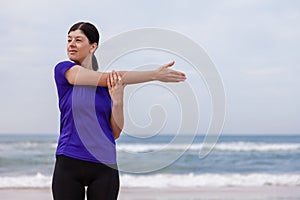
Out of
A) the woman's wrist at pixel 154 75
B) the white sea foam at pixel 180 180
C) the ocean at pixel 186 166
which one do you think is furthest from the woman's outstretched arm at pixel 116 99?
the white sea foam at pixel 180 180

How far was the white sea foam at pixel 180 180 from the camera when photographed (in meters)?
8.30

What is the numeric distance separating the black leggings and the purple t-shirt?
0.09 ft

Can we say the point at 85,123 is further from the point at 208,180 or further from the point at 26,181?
the point at 208,180

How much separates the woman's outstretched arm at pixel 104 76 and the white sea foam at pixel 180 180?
19.9ft

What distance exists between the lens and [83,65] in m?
2.23

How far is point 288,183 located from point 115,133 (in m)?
7.23

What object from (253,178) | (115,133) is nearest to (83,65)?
(115,133)

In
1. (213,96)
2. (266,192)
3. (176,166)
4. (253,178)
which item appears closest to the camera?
(213,96)

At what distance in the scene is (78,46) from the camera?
218cm

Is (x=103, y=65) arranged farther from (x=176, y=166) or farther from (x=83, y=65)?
(x=176, y=166)

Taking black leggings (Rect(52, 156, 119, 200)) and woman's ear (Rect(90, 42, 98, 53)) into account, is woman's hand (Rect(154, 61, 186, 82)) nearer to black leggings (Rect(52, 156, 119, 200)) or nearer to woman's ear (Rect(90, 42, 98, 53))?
woman's ear (Rect(90, 42, 98, 53))

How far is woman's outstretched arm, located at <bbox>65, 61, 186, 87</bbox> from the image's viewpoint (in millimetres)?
2068

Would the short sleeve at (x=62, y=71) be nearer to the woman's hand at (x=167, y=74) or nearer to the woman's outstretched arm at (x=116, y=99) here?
the woman's outstretched arm at (x=116, y=99)

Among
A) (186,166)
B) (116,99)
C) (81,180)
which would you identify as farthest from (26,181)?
(116,99)
